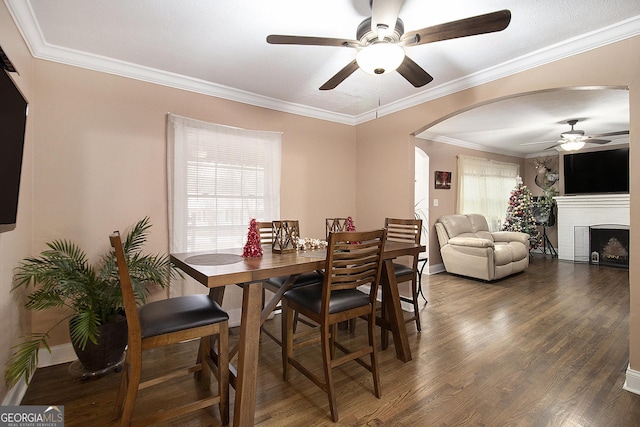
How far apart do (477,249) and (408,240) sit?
7.05 ft

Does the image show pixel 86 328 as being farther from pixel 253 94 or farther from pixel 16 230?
pixel 253 94

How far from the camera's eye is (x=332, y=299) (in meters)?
1.84

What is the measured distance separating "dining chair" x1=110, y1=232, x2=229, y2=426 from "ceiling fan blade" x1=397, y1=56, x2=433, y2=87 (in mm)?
1907

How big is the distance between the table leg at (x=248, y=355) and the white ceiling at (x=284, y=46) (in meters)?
1.72

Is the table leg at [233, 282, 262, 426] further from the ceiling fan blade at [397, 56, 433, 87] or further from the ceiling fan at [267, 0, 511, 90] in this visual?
the ceiling fan blade at [397, 56, 433, 87]

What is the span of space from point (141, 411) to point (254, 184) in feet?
6.89

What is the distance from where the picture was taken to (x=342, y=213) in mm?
3979

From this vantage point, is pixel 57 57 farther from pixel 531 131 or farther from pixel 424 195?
pixel 531 131

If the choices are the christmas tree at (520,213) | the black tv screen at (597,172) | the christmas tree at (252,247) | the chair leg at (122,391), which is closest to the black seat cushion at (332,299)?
the christmas tree at (252,247)

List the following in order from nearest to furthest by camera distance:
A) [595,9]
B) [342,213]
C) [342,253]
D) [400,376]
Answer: [342,253] < [595,9] < [400,376] < [342,213]

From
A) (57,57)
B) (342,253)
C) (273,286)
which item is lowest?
(273,286)

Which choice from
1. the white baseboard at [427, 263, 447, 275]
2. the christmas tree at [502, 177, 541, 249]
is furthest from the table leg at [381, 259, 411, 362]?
the christmas tree at [502, 177, 541, 249]

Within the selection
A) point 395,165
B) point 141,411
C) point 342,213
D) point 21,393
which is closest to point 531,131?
point 395,165

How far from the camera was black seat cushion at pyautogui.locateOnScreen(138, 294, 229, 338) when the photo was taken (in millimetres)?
1491
